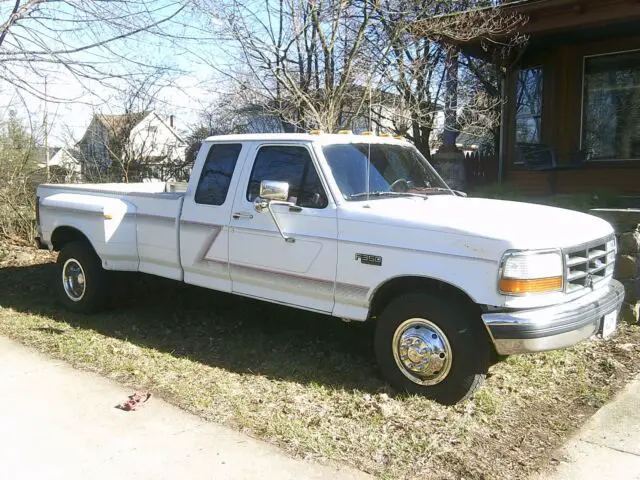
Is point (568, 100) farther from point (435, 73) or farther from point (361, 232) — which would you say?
point (361, 232)

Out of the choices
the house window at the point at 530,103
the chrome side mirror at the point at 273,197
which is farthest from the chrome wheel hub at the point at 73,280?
the house window at the point at 530,103

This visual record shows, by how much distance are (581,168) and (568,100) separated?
1.39 meters

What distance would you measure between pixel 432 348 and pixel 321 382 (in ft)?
3.22

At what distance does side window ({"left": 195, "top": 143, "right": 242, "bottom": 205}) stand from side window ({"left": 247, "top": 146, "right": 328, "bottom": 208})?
0.98ft

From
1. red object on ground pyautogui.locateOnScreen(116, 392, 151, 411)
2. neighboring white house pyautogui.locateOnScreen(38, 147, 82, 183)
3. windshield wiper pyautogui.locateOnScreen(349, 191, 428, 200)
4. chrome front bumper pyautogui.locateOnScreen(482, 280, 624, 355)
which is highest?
neighboring white house pyautogui.locateOnScreen(38, 147, 82, 183)

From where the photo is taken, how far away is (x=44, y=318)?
6.35 metres

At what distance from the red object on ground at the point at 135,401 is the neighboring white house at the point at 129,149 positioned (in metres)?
9.04

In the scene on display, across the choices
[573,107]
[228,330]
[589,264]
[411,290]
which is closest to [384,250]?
[411,290]

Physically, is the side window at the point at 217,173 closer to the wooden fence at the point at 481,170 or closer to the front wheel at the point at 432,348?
the front wheel at the point at 432,348

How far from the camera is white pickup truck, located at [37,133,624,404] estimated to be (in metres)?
3.83

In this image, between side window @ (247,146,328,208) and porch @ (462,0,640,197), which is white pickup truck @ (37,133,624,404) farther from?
porch @ (462,0,640,197)

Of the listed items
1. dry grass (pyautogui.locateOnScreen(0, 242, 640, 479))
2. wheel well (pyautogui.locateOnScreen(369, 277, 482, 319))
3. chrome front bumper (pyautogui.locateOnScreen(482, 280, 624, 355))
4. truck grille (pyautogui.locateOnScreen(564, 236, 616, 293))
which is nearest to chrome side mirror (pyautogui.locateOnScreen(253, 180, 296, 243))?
wheel well (pyautogui.locateOnScreen(369, 277, 482, 319))

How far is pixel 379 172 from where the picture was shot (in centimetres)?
494

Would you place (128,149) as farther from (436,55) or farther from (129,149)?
(436,55)
